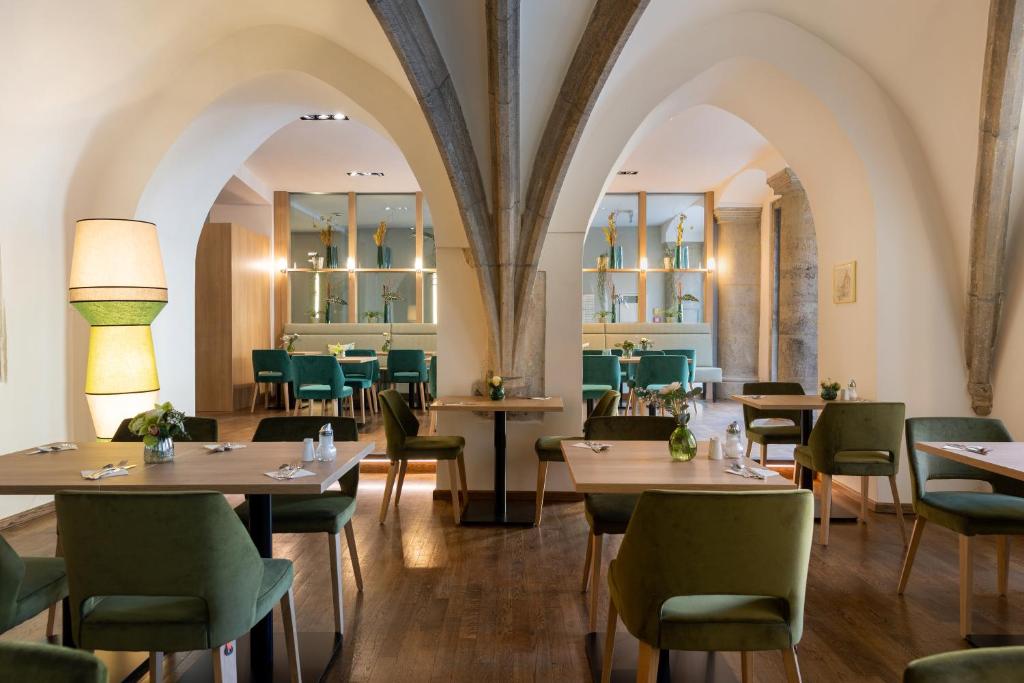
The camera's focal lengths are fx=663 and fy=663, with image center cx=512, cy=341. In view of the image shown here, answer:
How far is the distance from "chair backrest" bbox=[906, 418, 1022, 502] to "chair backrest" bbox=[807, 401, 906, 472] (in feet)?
1.90

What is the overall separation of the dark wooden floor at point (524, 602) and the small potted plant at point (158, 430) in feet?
2.76

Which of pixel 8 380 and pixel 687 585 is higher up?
pixel 8 380

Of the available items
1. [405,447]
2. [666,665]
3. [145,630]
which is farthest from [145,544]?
[405,447]

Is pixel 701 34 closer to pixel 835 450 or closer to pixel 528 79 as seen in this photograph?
pixel 528 79

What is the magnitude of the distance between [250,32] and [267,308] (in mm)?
6551

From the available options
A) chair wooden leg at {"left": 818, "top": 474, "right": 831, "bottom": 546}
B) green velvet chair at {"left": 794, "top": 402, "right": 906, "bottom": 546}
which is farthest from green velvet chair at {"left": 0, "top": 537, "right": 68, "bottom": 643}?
chair wooden leg at {"left": 818, "top": 474, "right": 831, "bottom": 546}

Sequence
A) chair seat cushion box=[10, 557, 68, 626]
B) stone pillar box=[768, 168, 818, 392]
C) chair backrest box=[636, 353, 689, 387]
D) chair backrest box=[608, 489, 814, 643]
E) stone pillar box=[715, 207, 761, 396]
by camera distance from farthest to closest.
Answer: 1. stone pillar box=[715, 207, 761, 396]
2. stone pillar box=[768, 168, 818, 392]
3. chair backrest box=[636, 353, 689, 387]
4. chair seat cushion box=[10, 557, 68, 626]
5. chair backrest box=[608, 489, 814, 643]

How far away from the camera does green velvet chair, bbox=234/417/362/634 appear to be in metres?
2.90

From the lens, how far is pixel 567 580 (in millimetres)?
3580

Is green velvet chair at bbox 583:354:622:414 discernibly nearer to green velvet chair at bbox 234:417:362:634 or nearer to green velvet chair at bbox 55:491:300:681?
green velvet chair at bbox 234:417:362:634

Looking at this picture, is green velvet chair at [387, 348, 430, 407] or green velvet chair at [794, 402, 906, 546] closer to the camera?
green velvet chair at [794, 402, 906, 546]

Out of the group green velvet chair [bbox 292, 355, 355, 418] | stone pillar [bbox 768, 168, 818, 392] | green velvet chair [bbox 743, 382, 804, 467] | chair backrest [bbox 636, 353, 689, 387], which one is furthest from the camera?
stone pillar [bbox 768, 168, 818, 392]

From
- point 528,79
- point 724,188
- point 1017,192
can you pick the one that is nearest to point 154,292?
point 528,79

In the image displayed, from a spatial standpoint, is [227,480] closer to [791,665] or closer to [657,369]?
[791,665]
